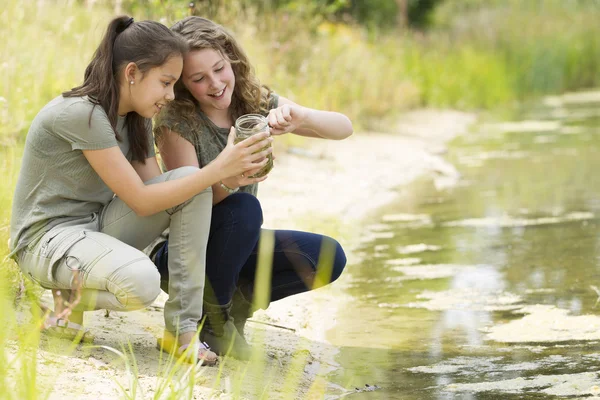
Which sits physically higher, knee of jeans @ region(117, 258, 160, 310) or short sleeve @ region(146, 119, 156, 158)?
short sleeve @ region(146, 119, 156, 158)

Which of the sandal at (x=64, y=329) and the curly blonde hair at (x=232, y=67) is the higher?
the curly blonde hair at (x=232, y=67)

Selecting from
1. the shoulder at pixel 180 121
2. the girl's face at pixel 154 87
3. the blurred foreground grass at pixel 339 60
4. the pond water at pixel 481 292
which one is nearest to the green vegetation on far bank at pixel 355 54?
the blurred foreground grass at pixel 339 60

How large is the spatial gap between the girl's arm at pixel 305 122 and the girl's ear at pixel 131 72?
504 mm

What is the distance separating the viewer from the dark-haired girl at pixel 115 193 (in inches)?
105

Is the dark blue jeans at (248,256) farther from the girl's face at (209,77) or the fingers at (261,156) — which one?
the girl's face at (209,77)

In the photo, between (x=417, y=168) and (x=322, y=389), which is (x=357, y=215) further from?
(x=322, y=389)

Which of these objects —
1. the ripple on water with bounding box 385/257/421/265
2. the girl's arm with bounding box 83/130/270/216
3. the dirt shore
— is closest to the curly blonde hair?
the girl's arm with bounding box 83/130/270/216

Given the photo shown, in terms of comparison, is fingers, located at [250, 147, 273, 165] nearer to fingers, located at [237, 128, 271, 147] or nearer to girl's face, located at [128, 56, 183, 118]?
fingers, located at [237, 128, 271, 147]

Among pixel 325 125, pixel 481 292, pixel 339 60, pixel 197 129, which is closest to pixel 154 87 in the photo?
pixel 197 129

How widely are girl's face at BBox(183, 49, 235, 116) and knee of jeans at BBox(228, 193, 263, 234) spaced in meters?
0.31

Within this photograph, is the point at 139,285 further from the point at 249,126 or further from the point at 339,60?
the point at 339,60

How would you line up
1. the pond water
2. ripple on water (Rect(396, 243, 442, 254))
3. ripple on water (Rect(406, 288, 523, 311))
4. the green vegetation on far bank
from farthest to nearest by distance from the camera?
1. the green vegetation on far bank
2. ripple on water (Rect(396, 243, 442, 254))
3. ripple on water (Rect(406, 288, 523, 311))
4. the pond water

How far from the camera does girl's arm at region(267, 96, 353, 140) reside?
9.97 feet

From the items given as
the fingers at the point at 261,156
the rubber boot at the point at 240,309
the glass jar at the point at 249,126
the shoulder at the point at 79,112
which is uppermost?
the shoulder at the point at 79,112
